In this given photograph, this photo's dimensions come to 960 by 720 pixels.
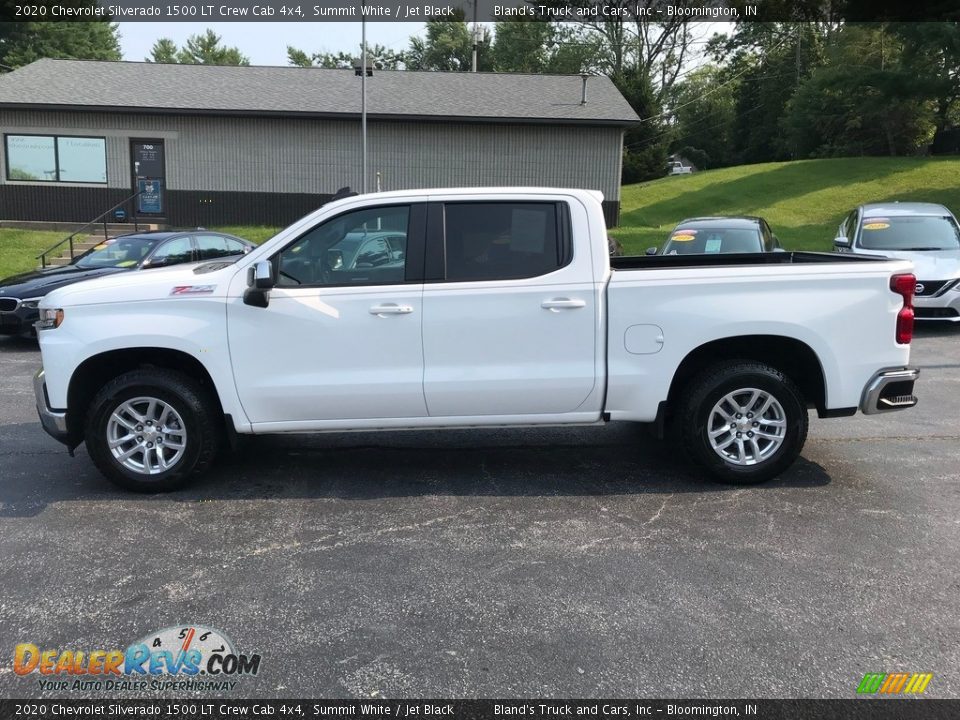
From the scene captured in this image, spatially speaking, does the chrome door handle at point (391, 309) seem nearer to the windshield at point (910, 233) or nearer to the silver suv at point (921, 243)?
the silver suv at point (921, 243)

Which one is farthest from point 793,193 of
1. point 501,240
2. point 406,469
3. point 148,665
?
point 148,665

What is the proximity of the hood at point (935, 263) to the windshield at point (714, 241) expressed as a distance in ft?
6.86

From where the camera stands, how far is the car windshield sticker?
5.22 meters

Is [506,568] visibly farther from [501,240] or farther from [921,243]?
[921,243]

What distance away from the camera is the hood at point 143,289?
17.1 ft

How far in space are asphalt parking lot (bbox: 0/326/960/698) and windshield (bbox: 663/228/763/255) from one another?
6737 millimetres

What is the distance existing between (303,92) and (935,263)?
790 inches

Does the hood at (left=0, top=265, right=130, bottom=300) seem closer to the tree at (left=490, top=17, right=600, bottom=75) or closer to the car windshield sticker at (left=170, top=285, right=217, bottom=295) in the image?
the car windshield sticker at (left=170, top=285, right=217, bottom=295)

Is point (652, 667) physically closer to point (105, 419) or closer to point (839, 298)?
point (839, 298)

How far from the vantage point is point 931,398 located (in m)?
8.05

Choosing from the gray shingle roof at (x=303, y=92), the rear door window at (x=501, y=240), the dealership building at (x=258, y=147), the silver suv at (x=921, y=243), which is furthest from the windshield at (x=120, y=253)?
the gray shingle roof at (x=303, y=92)

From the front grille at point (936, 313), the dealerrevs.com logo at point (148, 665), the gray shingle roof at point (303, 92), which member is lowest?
the dealerrevs.com logo at point (148, 665)

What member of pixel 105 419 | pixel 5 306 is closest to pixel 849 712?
pixel 105 419

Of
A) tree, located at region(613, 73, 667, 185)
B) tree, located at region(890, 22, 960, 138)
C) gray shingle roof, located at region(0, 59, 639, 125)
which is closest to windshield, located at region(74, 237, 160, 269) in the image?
gray shingle roof, located at region(0, 59, 639, 125)
